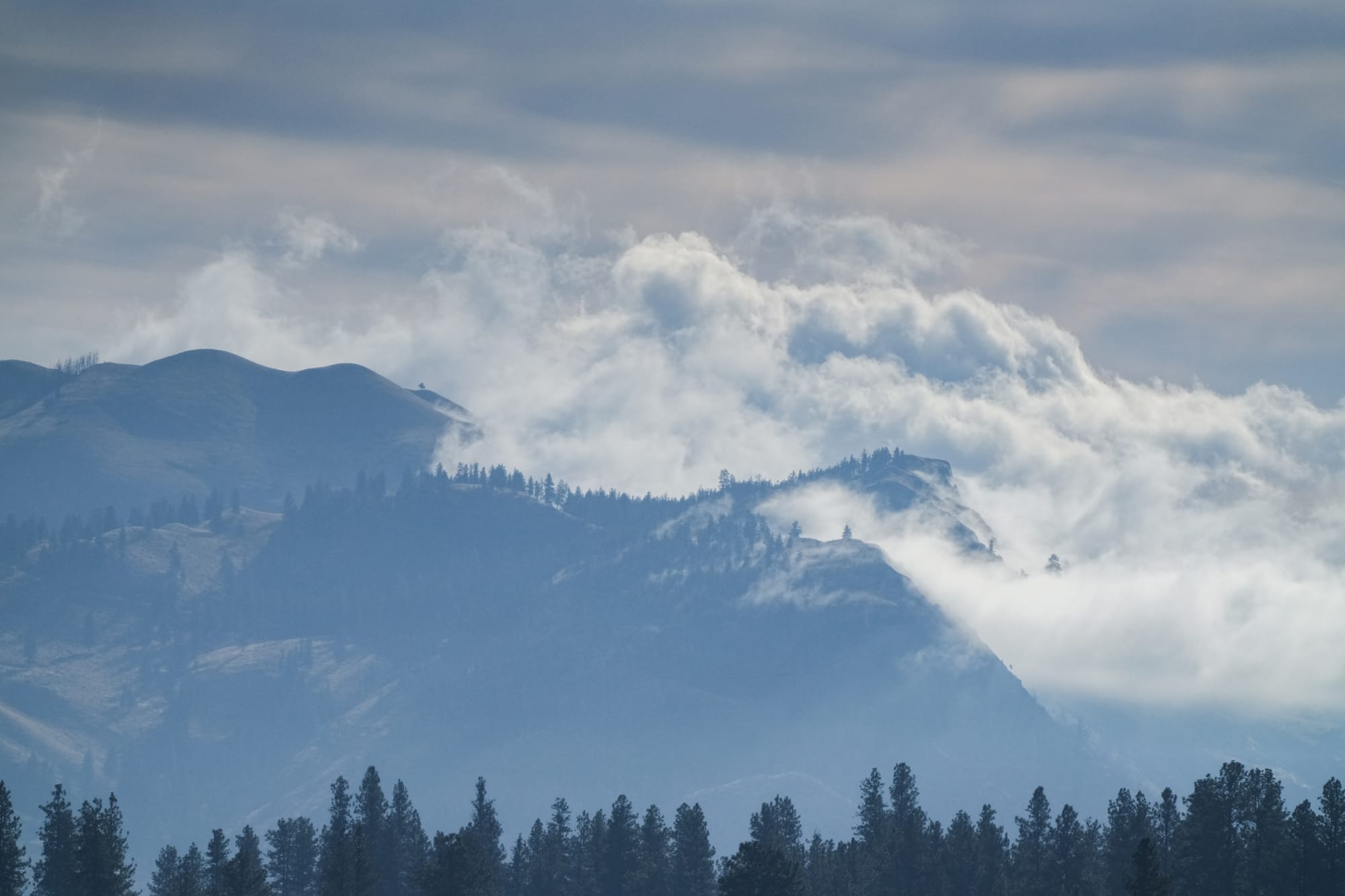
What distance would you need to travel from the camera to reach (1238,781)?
198 metres

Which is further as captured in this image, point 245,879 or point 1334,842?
point 245,879

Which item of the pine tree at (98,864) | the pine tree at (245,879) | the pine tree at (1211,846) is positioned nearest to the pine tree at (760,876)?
the pine tree at (1211,846)

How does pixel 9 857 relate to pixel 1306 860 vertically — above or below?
above

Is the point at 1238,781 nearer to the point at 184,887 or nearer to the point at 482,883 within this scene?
the point at 482,883

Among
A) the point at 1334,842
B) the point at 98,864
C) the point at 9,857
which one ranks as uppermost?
the point at 9,857

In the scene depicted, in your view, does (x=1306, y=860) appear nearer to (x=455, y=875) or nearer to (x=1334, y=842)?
(x=1334, y=842)

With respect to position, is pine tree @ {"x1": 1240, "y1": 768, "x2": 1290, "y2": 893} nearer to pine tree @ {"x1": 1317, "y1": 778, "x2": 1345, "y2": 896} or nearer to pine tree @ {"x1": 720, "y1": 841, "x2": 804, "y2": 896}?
pine tree @ {"x1": 1317, "y1": 778, "x2": 1345, "y2": 896}

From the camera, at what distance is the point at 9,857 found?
7141 inches

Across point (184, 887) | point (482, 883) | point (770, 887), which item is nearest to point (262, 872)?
point (184, 887)

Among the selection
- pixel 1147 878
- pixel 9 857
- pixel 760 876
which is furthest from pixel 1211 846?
pixel 9 857

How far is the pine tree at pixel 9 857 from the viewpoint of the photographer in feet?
592

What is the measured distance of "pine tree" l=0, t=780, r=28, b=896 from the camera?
180 metres

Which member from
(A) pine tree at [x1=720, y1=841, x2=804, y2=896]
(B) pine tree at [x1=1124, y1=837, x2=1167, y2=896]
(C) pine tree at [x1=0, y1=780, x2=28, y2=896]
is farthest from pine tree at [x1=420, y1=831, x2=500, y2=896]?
(B) pine tree at [x1=1124, y1=837, x2=1167, y2=896]

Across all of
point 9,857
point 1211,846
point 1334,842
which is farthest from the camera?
point 1211,846
